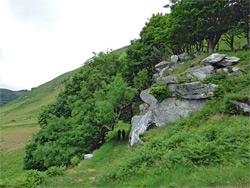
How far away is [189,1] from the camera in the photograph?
17328 mm

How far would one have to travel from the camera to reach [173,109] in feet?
50.2

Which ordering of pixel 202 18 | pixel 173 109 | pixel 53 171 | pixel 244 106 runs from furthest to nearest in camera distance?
1. pixel 202 18
2. pixel 173 109
3. pixel 53 171
4. pixel 244 106

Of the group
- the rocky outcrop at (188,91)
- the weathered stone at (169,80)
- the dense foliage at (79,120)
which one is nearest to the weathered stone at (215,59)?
the rocky outcrop at (188,91)

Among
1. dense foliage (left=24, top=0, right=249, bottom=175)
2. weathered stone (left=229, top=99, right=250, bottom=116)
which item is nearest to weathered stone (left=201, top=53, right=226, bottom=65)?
dense foliage (left=24, top=0, right=249, bottom=175)

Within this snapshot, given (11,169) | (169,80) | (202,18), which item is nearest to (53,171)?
(169,80)

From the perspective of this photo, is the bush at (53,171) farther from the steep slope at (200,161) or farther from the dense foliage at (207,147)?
the dense foliage at (207,147)

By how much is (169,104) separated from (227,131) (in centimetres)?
828

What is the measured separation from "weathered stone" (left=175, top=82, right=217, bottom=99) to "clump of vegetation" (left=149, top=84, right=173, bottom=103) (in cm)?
134

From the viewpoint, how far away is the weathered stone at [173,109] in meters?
14.0

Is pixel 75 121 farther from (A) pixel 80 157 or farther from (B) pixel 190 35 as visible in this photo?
(B) pixel 190 35

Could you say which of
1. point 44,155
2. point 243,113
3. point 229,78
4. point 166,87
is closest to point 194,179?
point 243,113

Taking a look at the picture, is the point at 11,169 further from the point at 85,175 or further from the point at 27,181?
the point at 27,181

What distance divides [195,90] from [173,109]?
309 centimetres

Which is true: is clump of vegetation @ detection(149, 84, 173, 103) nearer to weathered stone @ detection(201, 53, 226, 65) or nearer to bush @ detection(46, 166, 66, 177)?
weathered stone @ detection(201, 53, 226, 65)
